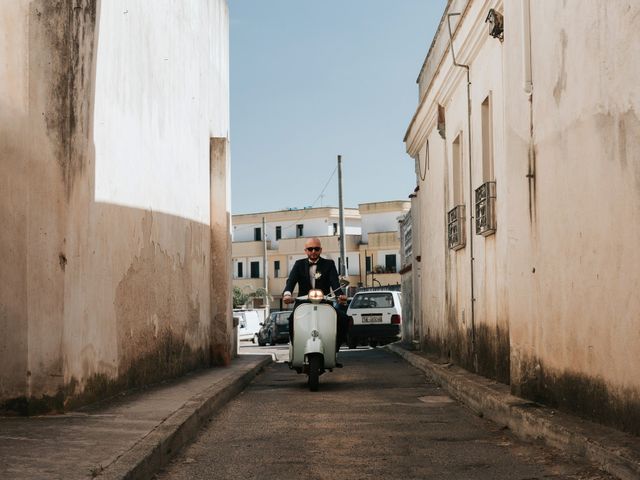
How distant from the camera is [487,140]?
12141 mm

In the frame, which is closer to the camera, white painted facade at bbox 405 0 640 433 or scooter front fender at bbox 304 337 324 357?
white painted facade at bbox 405 0 640 433

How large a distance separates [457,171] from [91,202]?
779cm

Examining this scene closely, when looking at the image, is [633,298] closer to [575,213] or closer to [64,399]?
[575,213]

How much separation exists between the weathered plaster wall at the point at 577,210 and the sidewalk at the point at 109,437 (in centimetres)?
305

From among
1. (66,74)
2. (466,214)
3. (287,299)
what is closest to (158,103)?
(287,299)

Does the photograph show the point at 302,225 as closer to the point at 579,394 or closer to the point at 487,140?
the point at 487,140

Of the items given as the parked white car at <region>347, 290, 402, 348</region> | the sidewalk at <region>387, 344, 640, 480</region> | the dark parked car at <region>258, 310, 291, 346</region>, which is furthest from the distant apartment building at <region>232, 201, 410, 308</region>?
the sidewalk at <region>387, 344, 640, 480</region>

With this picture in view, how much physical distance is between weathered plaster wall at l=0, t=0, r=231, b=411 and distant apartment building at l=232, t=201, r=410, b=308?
58.9 m

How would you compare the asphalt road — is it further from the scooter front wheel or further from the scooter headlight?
the scooter headlight

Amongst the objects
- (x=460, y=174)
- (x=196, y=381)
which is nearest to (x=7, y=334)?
(x=196, y=381)

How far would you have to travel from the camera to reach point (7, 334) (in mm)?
7211

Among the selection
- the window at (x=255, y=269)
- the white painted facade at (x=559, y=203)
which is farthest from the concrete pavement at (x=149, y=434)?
the window at (x=255, y=269)

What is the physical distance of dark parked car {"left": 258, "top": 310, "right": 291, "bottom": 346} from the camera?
120ft

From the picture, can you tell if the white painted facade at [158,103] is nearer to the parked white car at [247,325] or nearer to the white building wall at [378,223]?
the parked white car at [247,325]
